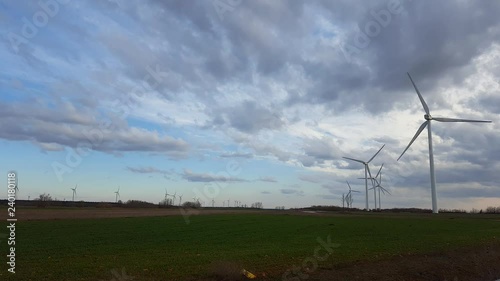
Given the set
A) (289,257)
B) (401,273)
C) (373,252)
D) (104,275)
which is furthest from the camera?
(373,252)

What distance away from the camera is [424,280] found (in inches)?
723

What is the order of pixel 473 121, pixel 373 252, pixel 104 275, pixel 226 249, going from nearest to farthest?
pixel 104 275 < pixel 373 252 < pixel 226 249 < pixel 473 121

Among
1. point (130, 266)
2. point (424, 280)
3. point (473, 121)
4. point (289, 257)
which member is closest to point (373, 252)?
point (289, 257)

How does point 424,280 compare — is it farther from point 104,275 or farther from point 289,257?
point 104,275

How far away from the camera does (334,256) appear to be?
2345 centimetres

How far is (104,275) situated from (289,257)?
391 inches

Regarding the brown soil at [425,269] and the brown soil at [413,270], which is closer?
the brown soil at [413,270]

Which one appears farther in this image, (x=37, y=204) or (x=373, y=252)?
(x=37, y=204)

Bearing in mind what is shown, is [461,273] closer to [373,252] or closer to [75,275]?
[373,252]

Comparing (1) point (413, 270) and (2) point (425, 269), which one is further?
(2) point (425, 269)

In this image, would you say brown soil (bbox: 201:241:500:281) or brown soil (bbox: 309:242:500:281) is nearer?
brown soil (bbox: 201:241:500:281)

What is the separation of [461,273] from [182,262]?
1320cm

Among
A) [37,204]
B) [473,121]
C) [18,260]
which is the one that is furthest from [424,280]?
[37,204]

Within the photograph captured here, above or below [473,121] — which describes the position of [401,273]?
below
